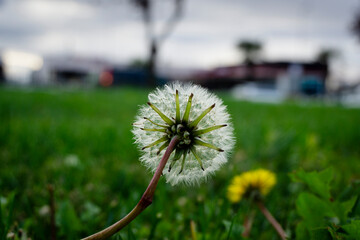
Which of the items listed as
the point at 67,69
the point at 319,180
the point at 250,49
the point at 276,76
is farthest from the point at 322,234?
the point at 250,49

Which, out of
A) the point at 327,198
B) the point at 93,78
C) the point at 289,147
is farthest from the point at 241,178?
the point at 93,78

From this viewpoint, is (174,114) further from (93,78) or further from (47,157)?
(93,78)

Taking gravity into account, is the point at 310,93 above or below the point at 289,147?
below

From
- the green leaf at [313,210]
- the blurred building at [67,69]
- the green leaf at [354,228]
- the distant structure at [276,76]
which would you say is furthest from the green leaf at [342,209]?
Result: the blurred building at [67,69]

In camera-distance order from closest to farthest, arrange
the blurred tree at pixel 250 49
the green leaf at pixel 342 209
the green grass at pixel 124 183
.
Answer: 1. the green leaf at pixel 342 209
2. the green grass at pixel 124 183
3. the blurred tree at pixel 250 49

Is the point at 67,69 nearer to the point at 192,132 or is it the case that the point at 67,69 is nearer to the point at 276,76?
the point at 276,76

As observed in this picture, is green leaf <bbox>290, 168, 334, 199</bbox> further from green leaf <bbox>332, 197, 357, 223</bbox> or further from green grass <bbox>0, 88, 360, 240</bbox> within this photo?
green grass <bbox>0, 88, 360, 240</bbox>

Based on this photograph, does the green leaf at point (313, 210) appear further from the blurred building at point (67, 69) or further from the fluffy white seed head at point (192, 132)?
the blurred building at point (67, 69)
